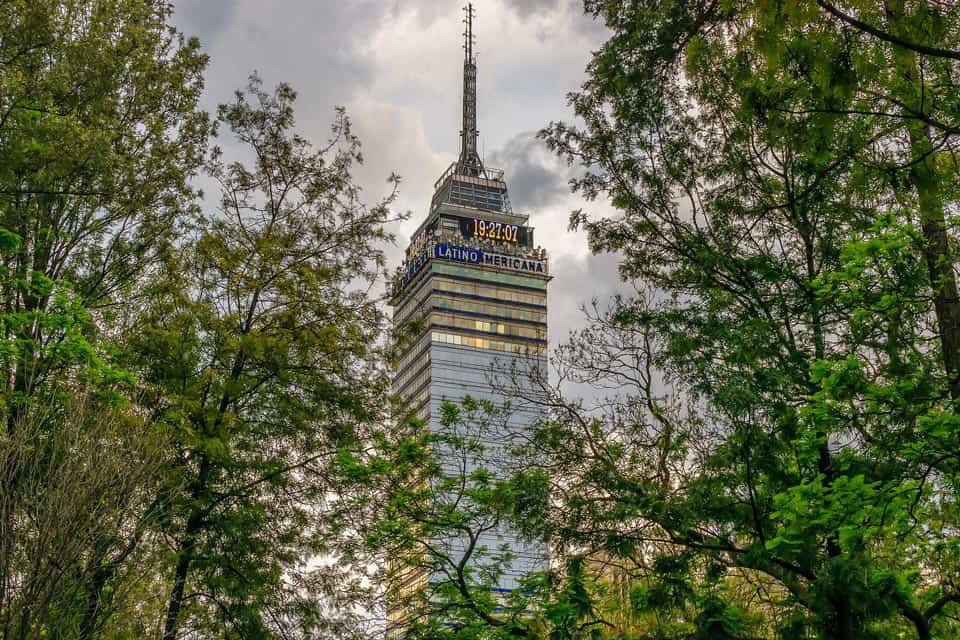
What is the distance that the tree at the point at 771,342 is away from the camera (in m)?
7.94

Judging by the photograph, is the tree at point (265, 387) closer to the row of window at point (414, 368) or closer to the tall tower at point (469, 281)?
the tall tower at point (469, 281)

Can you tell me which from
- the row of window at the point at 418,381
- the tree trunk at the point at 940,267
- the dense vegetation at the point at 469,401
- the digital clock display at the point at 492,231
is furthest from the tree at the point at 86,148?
the digital clock display at the point at 492,231

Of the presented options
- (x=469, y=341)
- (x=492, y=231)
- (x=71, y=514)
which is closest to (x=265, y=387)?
(x=71, y=514)

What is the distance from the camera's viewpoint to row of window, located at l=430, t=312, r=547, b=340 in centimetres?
11400

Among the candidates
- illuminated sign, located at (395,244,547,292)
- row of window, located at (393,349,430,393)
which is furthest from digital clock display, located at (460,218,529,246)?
row of window, located at (393,349,430,393)

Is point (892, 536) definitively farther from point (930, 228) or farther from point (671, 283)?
point (671, 283)

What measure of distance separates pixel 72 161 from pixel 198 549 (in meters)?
5.89

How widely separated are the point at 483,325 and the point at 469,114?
31.8m

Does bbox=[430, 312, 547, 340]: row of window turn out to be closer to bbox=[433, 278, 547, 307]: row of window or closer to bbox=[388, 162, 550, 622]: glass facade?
bbox=[388, 162, 550, 622]: glass facade

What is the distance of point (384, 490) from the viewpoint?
14.5 m

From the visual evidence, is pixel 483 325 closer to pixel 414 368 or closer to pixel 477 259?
pixel 477 259

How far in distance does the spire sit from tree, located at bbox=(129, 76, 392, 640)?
108172 mm

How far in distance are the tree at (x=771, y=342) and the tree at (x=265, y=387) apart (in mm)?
4013

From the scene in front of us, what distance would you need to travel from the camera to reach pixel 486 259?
4646 inches
